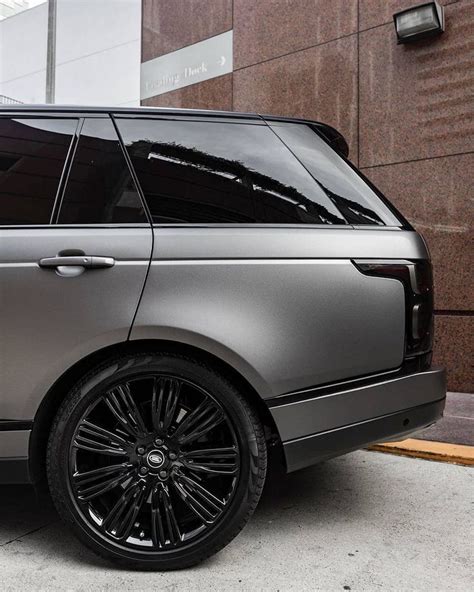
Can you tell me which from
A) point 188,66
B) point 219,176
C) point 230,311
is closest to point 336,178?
point 219,176

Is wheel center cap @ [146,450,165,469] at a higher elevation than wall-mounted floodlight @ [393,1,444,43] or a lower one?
lower

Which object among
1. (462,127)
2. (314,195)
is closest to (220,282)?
(314,195)

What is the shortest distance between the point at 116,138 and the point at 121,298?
72cm

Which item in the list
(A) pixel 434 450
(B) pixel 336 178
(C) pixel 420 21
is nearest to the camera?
(B) pixel 336 178

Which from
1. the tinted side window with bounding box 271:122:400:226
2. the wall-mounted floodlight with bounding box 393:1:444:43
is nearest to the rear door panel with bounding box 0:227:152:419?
the tinted side window with bounding box 271:122:400:226

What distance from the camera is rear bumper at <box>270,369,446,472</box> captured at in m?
2.26

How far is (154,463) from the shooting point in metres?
2.26

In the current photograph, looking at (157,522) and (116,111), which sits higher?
(116,111)

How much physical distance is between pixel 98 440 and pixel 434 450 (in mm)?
2413

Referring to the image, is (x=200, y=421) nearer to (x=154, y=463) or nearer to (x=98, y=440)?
(x=154, y=463)

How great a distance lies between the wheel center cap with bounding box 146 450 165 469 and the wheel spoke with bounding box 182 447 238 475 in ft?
0.31

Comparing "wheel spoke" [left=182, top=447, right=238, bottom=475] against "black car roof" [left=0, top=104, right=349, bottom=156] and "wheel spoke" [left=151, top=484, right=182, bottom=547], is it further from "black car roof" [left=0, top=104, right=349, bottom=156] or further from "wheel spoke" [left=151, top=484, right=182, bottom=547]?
"black car roof" [left=0, top=104, right=349, bottom=156]

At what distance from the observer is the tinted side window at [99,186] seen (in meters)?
2.34

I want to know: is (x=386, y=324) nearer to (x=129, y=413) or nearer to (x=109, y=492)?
(x=129, y=413)
